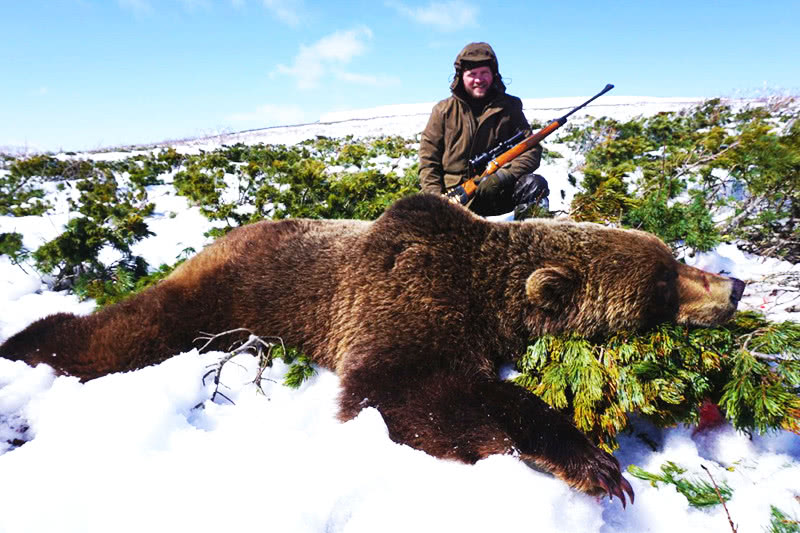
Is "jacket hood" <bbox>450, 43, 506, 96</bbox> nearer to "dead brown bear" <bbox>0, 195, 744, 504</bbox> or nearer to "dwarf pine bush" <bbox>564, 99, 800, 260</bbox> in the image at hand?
"dwarf pine bush" <bbox>564, 99, 800, 260</bbox>

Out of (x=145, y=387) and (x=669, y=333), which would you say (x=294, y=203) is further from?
(x=669, y=333)

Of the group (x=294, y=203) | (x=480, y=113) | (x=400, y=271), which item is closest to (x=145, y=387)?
(x=400, y=271)

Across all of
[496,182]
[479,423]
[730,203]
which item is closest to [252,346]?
[479,423]

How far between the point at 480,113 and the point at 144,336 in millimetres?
4623

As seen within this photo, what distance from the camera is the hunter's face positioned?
510cm

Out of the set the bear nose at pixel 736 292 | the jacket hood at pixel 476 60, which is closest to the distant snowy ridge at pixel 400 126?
the jacket hood at pixel 476 60

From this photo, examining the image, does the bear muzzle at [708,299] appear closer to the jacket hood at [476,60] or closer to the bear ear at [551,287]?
the bear ear at [551,287]

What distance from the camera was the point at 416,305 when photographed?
2.27 metres

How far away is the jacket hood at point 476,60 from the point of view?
494 cm

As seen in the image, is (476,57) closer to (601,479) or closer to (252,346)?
(252,346)

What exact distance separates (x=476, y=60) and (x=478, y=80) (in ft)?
0.87

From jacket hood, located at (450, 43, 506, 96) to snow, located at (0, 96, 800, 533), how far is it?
14.5 feet

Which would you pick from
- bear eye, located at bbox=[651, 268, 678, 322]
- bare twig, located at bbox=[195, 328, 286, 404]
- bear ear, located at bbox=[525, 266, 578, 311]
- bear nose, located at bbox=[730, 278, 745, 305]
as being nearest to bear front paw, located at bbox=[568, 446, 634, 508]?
bear ear, located at bbox=[525, 266, 578, 311]

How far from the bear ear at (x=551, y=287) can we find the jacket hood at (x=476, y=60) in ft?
11.9
